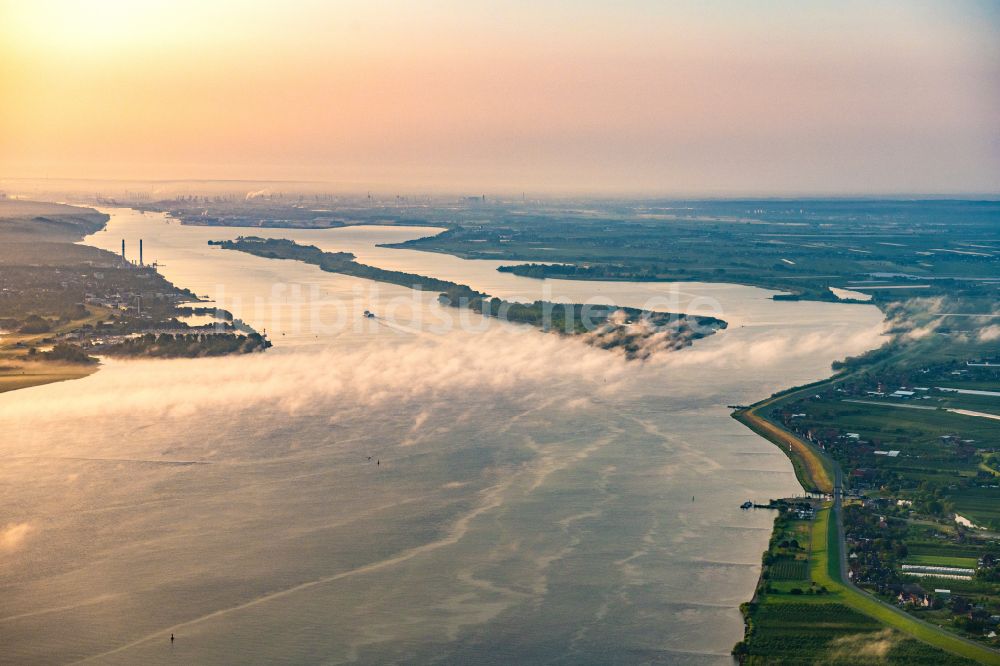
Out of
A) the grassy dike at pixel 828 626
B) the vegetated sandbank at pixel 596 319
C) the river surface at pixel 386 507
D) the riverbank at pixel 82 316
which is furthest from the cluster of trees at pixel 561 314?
the grassy dike at pixel 828 626

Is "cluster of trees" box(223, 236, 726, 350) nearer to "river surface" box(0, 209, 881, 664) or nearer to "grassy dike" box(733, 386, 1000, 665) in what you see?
"river surface" box(0, 209, 881, 664)

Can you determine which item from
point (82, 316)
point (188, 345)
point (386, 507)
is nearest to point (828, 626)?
point (386, 507)

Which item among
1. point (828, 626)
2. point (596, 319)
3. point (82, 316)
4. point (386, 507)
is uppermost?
point (596, 319)

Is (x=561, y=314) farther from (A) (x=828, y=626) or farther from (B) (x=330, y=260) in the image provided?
(A) (x=828, y=626)

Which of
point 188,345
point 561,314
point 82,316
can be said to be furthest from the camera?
point 561,314

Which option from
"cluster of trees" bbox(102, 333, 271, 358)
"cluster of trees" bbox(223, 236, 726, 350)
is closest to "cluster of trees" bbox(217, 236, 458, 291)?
"cluster of trees" bbox(223, 236, 726, 350)
